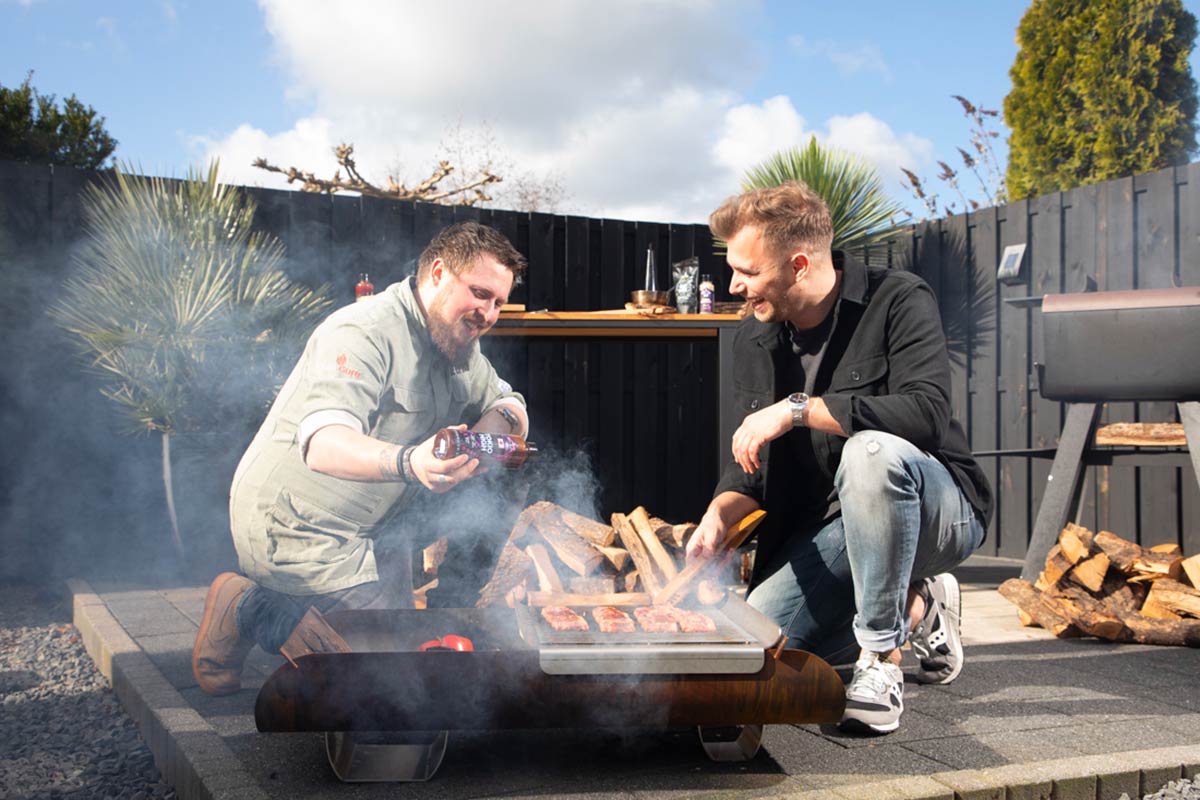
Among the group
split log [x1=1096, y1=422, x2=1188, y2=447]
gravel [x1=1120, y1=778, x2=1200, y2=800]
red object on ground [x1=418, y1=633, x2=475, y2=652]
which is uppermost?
split log [x1=1096, y1=422, x2=1188, y2=447]

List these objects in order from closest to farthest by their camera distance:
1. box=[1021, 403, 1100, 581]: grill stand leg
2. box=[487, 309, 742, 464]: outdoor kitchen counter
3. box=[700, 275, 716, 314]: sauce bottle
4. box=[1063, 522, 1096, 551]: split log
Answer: box=[1063, 522, 1096, 551]: split log
box=[1021, 403, 1100, 581]: grill stand leg
box=[487, 309, 742, 464]: outdoor kitchen counter
box=[700, 275, 716, 314]: sauce bottle

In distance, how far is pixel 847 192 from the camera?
24.1ft

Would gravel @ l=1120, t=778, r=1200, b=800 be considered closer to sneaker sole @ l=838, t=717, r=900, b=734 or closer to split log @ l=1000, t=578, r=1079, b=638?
sneaker sole @ l=838, t=717, r=900, b=734

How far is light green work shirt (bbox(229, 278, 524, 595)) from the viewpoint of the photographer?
9.40 feet

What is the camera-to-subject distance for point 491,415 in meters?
3.59

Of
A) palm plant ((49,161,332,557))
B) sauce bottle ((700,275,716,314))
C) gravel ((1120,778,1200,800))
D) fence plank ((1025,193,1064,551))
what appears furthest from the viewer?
fence plank ((1025,193,1064,551))

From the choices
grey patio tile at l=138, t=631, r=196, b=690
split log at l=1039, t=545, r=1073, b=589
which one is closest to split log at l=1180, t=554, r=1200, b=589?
split log at l=1039, t=545, r=1073, b=589

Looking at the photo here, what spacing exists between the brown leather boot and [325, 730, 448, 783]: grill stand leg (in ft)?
2.55

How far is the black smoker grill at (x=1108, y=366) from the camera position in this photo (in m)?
4.09

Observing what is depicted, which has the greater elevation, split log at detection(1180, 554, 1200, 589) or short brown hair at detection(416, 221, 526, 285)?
short brown hair at detection(416, 221, 526, 285)

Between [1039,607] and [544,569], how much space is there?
1.98m

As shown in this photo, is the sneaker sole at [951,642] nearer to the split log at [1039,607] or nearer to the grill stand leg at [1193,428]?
the split log at [1039,607]

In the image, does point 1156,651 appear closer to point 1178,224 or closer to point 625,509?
point 1178,224

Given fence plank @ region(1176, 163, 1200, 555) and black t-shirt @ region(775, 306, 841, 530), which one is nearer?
black t-shirt @ region(775, 306, 841, 530)
